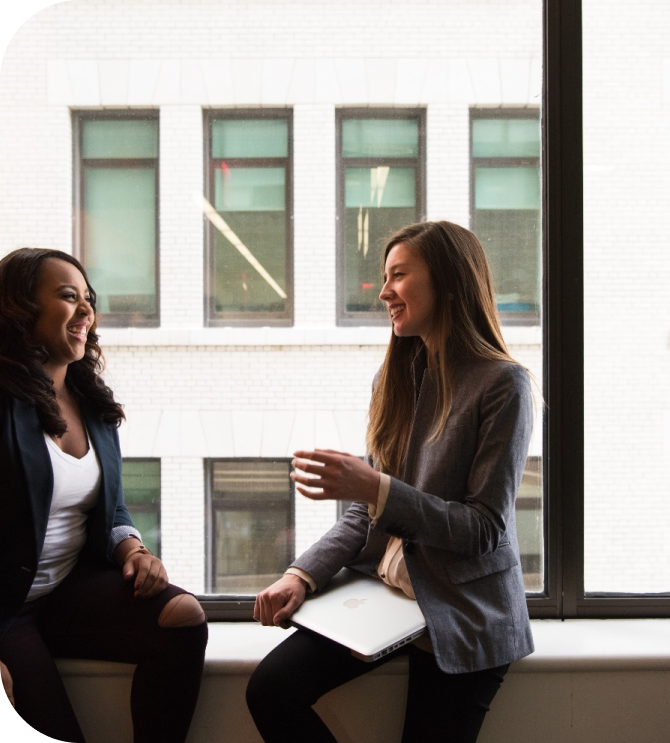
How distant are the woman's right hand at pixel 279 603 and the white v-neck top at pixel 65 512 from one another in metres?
0.51

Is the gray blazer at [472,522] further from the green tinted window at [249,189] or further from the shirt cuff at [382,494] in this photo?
the green tinted window at [249,189]

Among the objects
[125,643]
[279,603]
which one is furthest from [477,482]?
[125,643]

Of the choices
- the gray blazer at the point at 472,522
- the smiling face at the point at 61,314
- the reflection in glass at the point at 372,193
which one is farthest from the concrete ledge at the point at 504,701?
the reflection in glass at the point at 372,193

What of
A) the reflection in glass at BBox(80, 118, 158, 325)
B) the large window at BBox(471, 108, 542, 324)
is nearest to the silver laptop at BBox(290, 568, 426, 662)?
the large window at BBox(471, 108, 542, 324)

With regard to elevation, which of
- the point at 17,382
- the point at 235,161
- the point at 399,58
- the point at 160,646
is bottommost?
the point at 160,646

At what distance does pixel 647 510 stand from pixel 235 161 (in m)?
1.85

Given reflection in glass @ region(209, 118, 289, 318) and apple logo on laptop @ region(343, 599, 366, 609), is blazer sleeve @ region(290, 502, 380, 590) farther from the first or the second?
reflection in glass @ region(209, 118, 289, 318)

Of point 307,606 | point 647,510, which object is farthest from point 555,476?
point 307,606

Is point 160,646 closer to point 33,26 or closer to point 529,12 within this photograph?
point 33,26

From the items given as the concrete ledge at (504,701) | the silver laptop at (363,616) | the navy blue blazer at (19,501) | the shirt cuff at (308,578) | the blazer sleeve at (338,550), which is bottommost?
the concrete ledge at (504,701)

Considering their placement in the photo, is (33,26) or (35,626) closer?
(35,626)

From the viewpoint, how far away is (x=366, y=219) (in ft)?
7.27

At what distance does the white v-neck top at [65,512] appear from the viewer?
1587 millimetres

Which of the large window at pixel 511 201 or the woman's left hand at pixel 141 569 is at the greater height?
the large window at pixel 511 201
